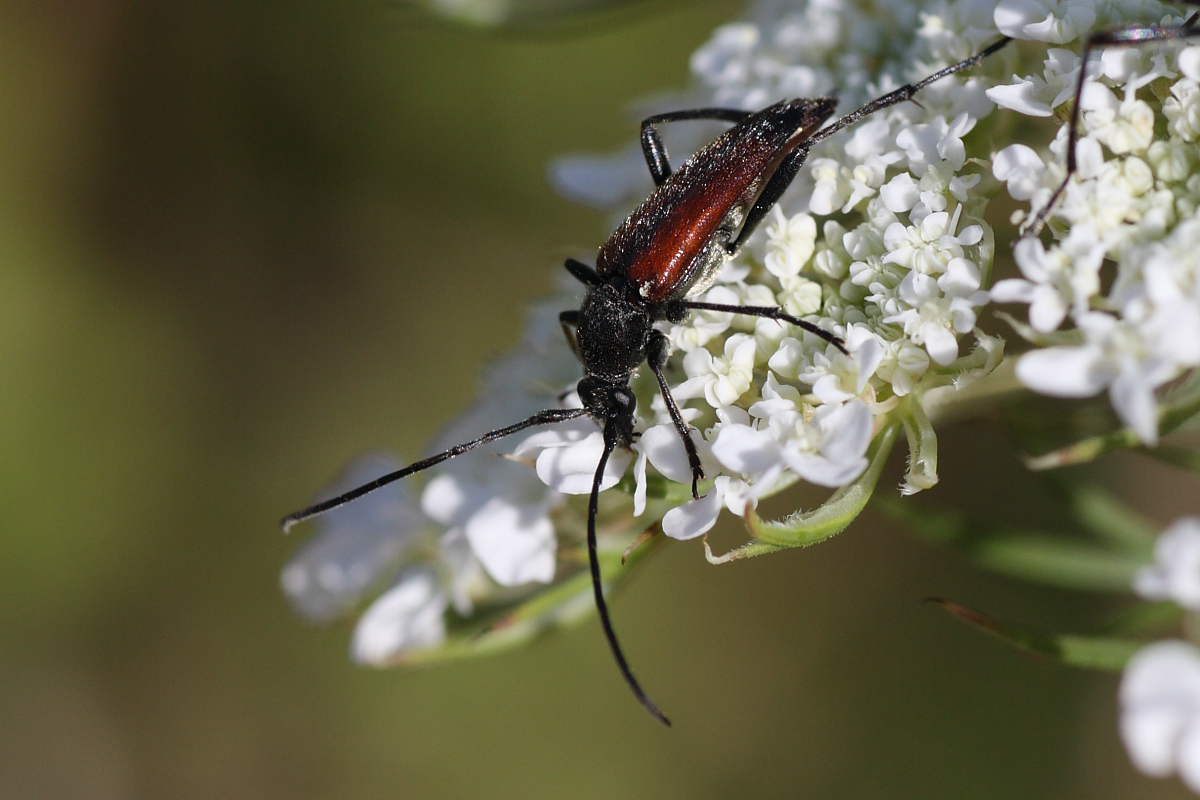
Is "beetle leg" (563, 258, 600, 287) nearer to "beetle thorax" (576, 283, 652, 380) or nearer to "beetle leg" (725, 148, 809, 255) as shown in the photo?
"beetle thorax" (576, 283, 652, 380)

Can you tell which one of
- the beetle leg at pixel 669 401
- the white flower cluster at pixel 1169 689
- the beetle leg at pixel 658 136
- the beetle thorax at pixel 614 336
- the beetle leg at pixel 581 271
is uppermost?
the beetle leg at pixel 658 136

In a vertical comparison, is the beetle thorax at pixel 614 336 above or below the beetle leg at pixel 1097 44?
below

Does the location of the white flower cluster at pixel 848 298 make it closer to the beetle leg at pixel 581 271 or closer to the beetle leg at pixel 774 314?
the beetle leg at pixel 774 314

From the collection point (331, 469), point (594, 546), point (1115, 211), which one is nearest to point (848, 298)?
point (1115, 211)

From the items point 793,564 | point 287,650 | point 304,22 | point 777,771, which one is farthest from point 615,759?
point 304,22

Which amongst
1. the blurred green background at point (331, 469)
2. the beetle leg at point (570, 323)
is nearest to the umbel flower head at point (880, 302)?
the beetle leg at point (570, 323)

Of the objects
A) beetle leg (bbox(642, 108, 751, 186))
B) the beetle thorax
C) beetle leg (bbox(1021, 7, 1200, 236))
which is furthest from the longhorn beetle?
beetle leg (bbox(1021, 7, 1200, 236))
